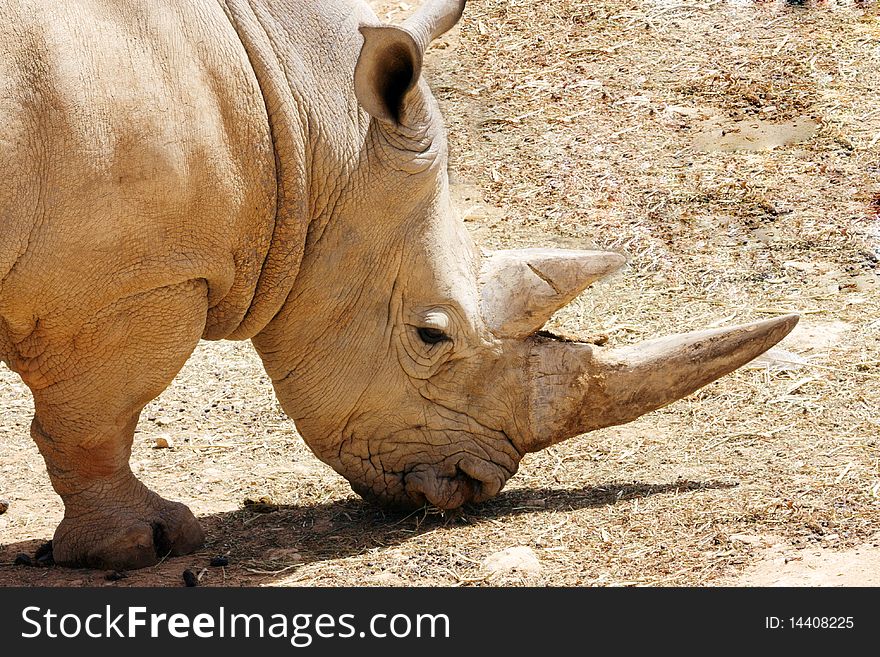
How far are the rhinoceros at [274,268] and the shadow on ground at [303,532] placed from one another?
12cm

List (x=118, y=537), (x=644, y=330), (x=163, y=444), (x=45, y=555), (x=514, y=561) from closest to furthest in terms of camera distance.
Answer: (x=514, y=561), (x=118, y=537), (x=45, y=555), (x=163, y=444), (x=644, y=330)

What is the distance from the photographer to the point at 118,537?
5.80m

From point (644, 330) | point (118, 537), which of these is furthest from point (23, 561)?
point (644, 330)

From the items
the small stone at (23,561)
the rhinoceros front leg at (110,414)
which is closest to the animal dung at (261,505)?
the rhinoceros front leg at (110,414)

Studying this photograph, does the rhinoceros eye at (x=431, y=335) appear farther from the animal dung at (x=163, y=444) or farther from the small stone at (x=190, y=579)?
the animal dung at (x=163, y=444)

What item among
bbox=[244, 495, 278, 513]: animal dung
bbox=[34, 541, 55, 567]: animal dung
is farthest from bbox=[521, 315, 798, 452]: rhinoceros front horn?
bbox=[34, 541, 55, 567]: animal dung

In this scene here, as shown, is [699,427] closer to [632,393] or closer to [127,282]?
[632,393]

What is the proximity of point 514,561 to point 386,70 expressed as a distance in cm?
197

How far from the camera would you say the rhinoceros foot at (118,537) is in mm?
5812

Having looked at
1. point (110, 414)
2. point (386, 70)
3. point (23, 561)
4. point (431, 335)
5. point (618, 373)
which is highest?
point (386, 70)

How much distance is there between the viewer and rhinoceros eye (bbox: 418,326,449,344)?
5863 mm

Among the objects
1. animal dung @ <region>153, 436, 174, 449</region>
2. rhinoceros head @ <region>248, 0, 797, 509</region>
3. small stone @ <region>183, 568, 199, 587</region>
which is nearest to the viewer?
small stone @ <region>183, 568, 199, 587</region>

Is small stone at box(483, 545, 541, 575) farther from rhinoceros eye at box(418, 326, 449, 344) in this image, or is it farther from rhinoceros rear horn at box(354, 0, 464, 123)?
rhinoceros rear horn at box(354, 0, 464, 123)

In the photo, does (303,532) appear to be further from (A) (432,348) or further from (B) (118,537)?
(A) (432,348)
